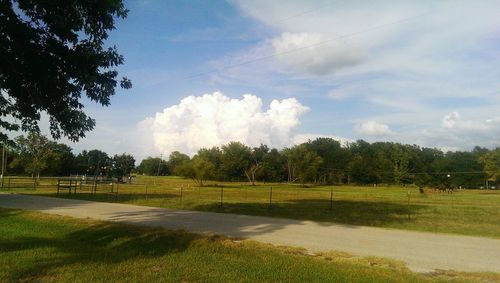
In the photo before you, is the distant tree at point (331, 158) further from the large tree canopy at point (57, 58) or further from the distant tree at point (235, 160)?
the large tree canopy at point (57, 58)

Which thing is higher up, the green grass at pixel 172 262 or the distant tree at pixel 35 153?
the distant tree at pixel 35 153

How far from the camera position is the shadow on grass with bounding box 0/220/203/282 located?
886cm

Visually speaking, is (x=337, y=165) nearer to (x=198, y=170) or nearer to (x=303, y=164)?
(x=303, y=164)

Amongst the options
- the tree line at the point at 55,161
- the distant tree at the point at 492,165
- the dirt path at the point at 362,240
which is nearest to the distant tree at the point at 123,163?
the tree line at the point at 55,161

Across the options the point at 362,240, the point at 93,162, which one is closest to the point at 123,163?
the point at 93,162

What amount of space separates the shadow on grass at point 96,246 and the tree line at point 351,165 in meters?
97.9

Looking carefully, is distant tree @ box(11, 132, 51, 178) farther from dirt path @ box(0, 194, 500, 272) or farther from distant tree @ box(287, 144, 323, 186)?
distant tree @ box(287, 144, 323, 186)

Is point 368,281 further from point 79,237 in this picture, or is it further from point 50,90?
point 79,237

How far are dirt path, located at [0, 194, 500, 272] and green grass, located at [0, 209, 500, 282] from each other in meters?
1.08

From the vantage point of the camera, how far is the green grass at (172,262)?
26.1ft

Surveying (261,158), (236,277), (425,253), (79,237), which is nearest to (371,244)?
(425,253)

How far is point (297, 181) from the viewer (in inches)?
4894

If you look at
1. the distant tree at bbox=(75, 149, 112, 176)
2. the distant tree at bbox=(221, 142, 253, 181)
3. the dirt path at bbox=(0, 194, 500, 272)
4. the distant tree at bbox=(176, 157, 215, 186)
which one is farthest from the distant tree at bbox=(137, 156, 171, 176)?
the dirt path at bbox=(0, 194, 500, 272)

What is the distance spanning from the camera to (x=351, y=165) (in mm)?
130875
